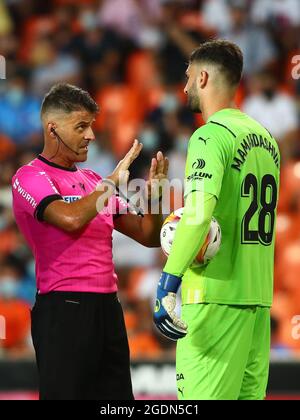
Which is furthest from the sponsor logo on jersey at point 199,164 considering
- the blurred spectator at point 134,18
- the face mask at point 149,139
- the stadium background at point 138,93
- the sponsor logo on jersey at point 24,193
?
the blurred spectator at point 134,18

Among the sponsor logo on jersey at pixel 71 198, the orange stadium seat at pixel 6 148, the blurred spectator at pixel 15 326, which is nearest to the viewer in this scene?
the sponsor logo on jersey at pixel 71 198

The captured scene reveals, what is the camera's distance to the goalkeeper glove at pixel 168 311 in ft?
13.1

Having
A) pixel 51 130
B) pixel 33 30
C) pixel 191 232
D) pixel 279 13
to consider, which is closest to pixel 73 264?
pixel 51 130

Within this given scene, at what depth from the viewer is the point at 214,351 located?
419cm

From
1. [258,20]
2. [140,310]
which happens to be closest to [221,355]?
[140,310]

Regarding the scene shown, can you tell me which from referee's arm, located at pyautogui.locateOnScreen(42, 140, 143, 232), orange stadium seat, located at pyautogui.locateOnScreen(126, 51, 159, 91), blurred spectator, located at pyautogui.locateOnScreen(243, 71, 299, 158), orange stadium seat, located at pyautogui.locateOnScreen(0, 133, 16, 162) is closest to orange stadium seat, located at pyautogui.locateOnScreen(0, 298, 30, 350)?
orange stadium seat, located at pyautogui.locateOnScreen(0, 133, 16, 162)

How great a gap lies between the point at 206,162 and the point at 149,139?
5.56 meters

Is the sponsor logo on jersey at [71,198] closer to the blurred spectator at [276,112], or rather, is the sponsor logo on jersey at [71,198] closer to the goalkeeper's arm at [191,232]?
the goalkeeper's arm at [191,232]

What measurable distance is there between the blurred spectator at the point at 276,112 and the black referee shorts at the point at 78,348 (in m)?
5.18

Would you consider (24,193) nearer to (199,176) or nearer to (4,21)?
(199,176)

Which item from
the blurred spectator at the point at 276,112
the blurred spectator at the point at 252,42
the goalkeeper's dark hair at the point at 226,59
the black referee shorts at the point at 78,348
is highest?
the blurred spectator at the point at 252,42

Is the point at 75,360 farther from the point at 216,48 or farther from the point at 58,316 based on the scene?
the point at 216,48

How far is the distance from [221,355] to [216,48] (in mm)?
1408

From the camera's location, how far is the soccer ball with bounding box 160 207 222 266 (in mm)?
4137
